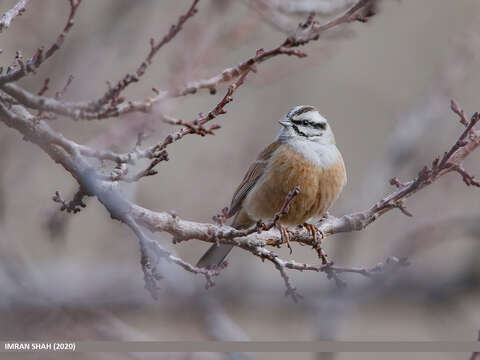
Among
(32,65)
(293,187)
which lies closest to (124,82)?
(32,65)

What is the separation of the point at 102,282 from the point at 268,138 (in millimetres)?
3292

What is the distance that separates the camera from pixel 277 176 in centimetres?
560

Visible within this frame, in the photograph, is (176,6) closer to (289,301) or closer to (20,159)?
(20,159)

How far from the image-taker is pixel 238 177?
29.9 feet

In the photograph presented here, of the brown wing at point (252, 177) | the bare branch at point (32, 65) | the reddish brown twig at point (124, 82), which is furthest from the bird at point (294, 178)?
the bare branch at point (32, 65)

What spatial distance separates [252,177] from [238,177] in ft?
10.5

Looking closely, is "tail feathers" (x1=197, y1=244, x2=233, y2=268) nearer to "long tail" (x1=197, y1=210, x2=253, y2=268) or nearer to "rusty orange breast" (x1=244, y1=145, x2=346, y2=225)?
"long tail" (x1=197, y1=210, x2=253, y2=268)

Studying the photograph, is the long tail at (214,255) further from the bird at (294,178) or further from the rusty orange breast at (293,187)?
the rusty orange breast at (293,187)

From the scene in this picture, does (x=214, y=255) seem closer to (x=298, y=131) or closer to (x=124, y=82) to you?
(x=298, y=131)

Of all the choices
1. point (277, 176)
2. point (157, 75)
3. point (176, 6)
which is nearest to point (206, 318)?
point (277, 176)

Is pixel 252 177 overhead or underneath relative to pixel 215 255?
overhead

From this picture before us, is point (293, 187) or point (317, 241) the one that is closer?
point (317, 241)

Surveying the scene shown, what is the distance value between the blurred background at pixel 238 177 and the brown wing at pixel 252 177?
76 cm

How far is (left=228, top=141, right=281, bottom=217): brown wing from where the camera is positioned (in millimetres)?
5855
